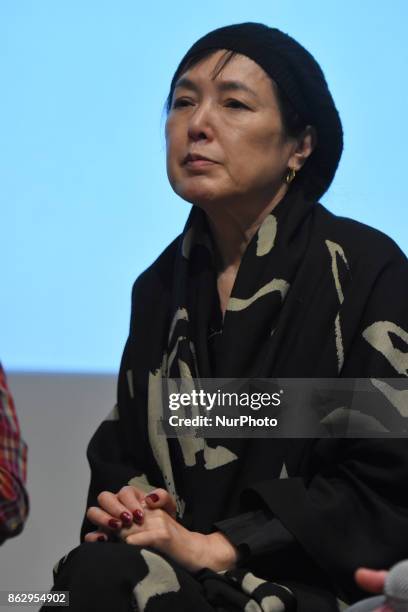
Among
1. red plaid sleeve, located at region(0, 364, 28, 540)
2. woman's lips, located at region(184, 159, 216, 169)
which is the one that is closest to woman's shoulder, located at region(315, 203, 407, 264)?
woman's lips, located at region(184, 159, 216, 169)

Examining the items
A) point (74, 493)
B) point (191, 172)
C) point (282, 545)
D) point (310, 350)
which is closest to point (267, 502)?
point (282, 545)

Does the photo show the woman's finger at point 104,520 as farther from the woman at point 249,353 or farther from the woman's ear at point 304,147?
the woman's ear at point 304,147

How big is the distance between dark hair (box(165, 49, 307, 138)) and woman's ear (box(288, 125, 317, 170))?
1 cm

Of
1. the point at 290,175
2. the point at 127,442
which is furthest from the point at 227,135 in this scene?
the point at 127,442

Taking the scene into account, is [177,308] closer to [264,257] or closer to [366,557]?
[264,257]

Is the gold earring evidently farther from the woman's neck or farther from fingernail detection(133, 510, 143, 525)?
fingernail detection(133, 510, 143, 525)

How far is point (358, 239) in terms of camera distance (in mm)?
2195

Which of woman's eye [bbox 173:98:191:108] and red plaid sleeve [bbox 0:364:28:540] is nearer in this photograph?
red plaid sleeve [bbox 0:364:28:540]

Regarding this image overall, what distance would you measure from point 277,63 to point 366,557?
848mm

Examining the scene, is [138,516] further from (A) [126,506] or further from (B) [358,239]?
(B) [358,239]

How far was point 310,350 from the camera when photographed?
2.09m

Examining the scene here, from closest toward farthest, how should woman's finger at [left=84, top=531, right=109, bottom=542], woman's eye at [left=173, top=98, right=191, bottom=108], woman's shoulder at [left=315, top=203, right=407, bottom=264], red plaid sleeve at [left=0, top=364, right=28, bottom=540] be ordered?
red plaid sleeve at [left=0, top=364, right=28, bottom=540]
woman's finger at [left=84, top=531, right=109, bottom=542]
woman's shoulder at [left=315, top=203, right=407, bottom=264]
woman's eye at [left=173, top=98, right=191, bottom=108]

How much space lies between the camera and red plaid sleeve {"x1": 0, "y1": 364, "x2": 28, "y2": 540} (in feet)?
4.52

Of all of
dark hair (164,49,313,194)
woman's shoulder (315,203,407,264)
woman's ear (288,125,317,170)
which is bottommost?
woman's shoulder (315,203,407,264)
